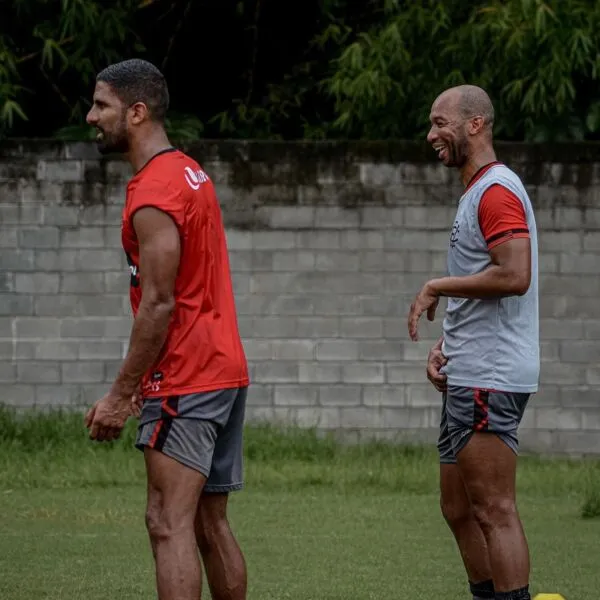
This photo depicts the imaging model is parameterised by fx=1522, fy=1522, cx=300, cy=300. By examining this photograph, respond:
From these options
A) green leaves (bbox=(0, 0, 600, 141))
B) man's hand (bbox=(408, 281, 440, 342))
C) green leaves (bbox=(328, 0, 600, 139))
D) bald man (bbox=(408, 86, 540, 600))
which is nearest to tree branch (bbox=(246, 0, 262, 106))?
green leaves (bbox=(0, 0, 600, 141))

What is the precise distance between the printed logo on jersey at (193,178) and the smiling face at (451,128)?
955 mm

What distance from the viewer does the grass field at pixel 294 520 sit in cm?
696

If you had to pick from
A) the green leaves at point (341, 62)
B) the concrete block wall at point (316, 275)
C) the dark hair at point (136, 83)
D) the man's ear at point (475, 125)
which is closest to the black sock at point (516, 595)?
the man's ear at point (475, 125)

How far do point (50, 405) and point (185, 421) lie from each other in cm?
621

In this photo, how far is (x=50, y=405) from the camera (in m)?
11.0

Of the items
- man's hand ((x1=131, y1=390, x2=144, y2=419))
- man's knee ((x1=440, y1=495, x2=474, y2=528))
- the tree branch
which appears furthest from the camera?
the tree branch

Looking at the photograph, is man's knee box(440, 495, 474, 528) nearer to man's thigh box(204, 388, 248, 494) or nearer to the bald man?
the bald man

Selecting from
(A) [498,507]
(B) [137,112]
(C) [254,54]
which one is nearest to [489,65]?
(C) [254,54]

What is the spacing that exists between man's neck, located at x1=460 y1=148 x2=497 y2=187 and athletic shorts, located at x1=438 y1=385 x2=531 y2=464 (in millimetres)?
782

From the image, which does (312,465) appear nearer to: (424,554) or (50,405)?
(50,405)

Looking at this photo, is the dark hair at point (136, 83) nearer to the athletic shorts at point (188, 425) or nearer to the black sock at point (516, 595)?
the athletic shorts at point (188, 425)

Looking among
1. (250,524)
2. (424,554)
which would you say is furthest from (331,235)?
(424,554)

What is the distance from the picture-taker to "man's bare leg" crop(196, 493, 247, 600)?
17.0 ft

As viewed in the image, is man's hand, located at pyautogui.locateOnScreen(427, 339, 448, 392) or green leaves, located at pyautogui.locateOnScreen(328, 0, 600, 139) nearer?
man's hand, located at pyautogui.locateOnScreen(427, 339, 448, 392)
